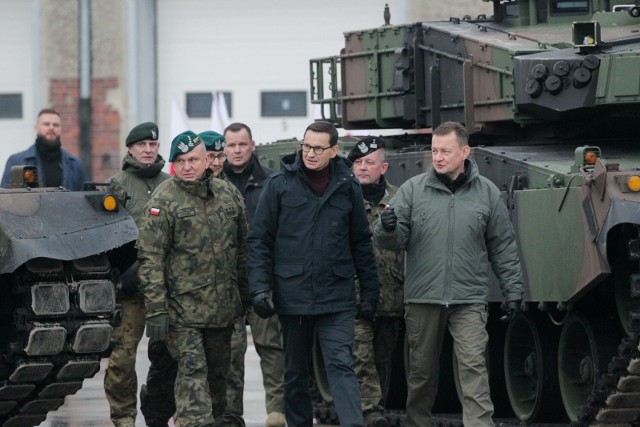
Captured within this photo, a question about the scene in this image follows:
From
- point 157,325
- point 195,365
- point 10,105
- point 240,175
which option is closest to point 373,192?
point 240,175

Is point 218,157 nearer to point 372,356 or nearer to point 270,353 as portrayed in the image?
point 270,353

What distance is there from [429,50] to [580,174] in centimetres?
309

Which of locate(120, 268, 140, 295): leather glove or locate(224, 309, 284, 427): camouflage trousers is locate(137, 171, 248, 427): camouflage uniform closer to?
locate(120, 268, 140, 295): leather glove

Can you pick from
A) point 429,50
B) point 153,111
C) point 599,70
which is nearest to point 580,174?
point 599,70

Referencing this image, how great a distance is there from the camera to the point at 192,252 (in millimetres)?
10656

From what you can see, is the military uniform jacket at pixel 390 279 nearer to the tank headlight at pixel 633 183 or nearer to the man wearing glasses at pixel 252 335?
the man wearing glasses at pixel 252 335

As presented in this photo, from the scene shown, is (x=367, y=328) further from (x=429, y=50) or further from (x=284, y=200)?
(x=429, y=50)

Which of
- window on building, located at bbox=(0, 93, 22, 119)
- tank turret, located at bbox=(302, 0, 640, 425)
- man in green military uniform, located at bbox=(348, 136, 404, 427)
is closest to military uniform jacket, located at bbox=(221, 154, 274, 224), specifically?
man in green military uniform, located at bbox=(348, 136, 404, 427)

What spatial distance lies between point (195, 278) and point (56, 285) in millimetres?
809

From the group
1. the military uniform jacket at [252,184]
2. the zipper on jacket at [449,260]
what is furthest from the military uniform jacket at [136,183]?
the zipper on jacket at [449,260]

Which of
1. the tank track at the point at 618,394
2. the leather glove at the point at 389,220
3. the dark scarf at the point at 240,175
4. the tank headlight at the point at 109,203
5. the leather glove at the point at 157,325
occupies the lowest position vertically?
the tank track at the point at 618,394

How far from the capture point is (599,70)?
1233 cm

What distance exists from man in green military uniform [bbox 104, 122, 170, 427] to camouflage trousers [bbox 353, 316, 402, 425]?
1.43 metres

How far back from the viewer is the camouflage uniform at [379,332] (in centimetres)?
1183
